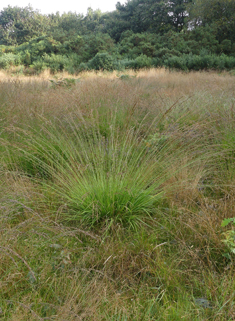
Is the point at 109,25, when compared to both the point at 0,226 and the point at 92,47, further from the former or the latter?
the point at 0,226

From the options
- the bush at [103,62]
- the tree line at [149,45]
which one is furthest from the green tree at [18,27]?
the bush at [103,62]

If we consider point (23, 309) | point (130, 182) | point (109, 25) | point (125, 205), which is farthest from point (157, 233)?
point (109, 25)

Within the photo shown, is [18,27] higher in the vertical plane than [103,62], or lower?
higher

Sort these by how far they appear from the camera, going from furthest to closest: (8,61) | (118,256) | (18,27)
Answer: (18,27), (8,61), (118,256)

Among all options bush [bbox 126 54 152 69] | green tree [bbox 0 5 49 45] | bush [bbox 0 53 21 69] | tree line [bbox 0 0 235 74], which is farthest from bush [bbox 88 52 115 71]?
green tree [bbox 0 5 49 45]

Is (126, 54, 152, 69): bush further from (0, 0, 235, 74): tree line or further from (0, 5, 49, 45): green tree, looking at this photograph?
(0, 5, 49, 45): green tree

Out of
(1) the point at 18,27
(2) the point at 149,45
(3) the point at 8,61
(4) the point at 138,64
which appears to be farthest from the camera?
(1) the point at 18,27

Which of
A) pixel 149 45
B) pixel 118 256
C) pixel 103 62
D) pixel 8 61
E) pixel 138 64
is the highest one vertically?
pixel 149 45

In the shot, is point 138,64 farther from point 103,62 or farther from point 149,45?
point 149,45

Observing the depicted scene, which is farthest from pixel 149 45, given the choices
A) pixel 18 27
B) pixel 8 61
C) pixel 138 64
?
pixel 18 27

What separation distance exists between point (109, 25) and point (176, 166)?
2398 cm

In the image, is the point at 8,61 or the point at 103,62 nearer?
the point at 103,62

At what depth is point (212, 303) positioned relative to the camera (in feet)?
4.40

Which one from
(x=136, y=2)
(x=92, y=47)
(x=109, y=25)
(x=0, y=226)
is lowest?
(x=0, y=226)
